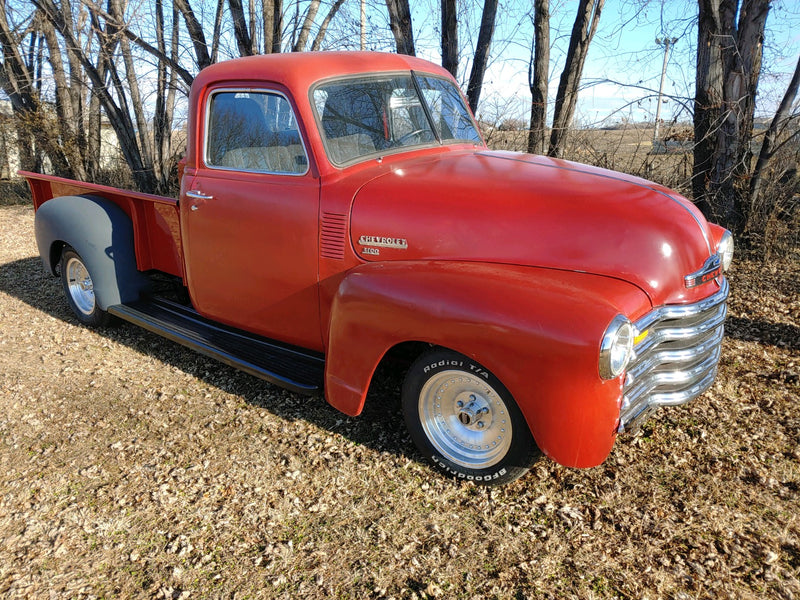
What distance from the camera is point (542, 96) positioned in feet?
23.8

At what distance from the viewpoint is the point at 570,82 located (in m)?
7.11

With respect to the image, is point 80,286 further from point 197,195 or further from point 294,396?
point 294,396

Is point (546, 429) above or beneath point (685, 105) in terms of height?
beneath

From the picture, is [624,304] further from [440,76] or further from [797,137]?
[797,137]

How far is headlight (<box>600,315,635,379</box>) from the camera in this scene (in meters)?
2.29

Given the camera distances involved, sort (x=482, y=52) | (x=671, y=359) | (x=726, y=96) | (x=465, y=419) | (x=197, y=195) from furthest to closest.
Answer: (x=482, y=52)
(x=726, y=96)
(x=197, y=195)
(x=465, y=419)
(x=671, y=359)

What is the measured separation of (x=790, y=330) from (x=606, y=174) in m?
2.81

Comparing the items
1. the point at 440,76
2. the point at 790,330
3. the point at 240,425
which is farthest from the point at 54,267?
the point at 790,330

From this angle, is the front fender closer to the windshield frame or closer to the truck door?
the truck door

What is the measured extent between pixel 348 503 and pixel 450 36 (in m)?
6.92

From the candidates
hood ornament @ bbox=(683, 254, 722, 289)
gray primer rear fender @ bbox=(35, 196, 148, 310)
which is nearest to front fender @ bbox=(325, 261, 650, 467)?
hood ornament @ bbox=(683, 254, 722, 289)

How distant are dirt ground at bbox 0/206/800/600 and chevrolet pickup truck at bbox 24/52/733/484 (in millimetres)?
357

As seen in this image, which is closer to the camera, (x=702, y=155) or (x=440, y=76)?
(x=440, y=76)

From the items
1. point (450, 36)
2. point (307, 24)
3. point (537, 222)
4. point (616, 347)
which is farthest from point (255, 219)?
point (307, 24)
